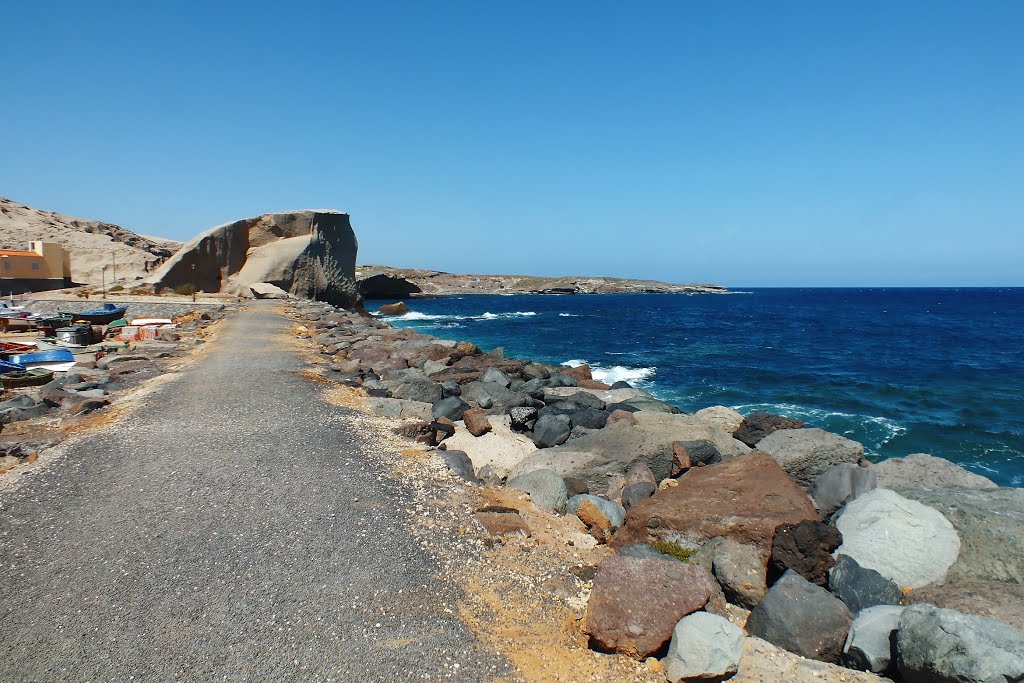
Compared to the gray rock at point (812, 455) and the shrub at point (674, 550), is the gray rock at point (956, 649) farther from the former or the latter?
the gray rock at point (812, 455)

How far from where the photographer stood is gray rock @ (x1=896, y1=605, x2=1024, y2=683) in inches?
154

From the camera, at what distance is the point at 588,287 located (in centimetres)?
13775

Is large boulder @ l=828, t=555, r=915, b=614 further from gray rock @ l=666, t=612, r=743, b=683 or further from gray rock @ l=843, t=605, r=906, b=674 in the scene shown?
gray rock @ l=666, t=612, r=743, b=683

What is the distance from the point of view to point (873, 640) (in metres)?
4.48

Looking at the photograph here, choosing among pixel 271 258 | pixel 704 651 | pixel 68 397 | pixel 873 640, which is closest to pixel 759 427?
pixel 873 640

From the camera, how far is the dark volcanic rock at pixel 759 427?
10539 mm

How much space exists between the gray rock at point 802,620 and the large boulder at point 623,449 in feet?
10.9

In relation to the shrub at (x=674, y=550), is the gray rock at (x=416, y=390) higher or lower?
higher

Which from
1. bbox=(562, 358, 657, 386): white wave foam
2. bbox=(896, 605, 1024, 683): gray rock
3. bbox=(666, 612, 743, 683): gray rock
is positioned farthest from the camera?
bbox=(562, 358, 657, 386): white wave foam

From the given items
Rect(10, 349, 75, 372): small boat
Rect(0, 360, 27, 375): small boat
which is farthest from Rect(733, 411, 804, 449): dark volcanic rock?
Rect(10, 349, 75, 372): small boat

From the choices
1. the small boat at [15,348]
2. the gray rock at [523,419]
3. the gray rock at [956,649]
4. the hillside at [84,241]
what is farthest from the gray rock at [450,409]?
the hillside at [84,241]

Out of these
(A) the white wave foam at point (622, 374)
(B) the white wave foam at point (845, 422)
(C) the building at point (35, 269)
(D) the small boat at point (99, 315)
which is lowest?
(B) the white wave foam at point (845, 422)

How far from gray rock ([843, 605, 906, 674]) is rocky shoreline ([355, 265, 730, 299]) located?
82711mm

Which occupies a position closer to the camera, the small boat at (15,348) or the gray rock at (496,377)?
the gray rock at (496,377)
